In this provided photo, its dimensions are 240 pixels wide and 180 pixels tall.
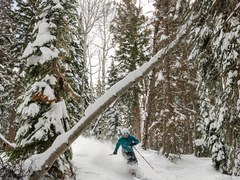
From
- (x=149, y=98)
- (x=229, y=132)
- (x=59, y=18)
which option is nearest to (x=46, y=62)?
(x=59, y=18)

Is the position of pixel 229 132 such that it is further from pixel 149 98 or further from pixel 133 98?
pixel 133 98

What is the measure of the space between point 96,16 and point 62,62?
1320 cm

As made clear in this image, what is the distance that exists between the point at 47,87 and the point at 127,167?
494 centimetres

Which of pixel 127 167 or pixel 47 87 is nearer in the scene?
pixel 47 87

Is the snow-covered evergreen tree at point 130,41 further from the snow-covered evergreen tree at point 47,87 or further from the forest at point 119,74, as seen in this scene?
the snow-covered evergreen tree at point 47,87

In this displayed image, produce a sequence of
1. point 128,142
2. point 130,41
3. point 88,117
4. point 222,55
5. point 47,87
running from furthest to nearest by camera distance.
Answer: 1. point 130,41
2. point 128,142
3. point 47,87
4. point 222,55
5. point 88,117

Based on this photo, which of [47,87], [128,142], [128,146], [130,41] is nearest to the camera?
[47,87]

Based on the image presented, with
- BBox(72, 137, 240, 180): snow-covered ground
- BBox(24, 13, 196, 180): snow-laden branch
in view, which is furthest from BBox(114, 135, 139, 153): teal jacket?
BBox(24, 13, 196, 180): snow-laden branch

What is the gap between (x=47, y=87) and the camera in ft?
31.6

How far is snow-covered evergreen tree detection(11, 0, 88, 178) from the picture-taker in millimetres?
9354

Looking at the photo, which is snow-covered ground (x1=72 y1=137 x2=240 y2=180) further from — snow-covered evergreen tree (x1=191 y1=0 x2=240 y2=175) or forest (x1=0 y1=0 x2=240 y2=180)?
snow-covered evergreen tree (x1=191 y1=0 x2=240 y2=175)

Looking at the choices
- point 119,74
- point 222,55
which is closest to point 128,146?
point 222,55

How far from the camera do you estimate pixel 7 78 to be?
19.1m

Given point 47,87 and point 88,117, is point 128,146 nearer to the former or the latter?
point 47,87
